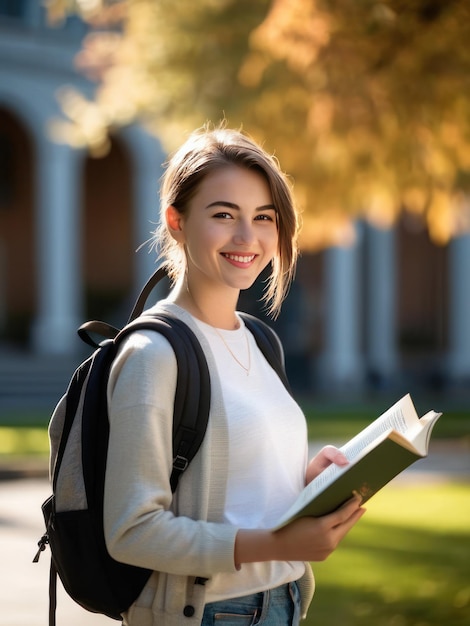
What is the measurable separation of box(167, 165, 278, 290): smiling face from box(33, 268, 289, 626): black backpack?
170 mm

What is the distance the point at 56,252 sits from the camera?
25.3 meters

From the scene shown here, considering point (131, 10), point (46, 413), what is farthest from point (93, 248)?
point (131, 10)

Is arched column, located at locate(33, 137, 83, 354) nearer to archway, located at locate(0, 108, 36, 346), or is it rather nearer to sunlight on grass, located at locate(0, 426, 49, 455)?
archway, located at locate(0, 108, 36, 346)

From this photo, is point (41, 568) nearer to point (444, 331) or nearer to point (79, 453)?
point (79, 453)

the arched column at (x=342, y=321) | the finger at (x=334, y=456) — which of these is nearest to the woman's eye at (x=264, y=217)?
the finger at (x=334, y=456)

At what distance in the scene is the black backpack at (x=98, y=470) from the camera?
2221 millimetres

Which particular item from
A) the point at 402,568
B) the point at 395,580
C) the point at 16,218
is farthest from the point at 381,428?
the point at 16,218

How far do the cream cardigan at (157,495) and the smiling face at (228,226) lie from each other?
0.26m

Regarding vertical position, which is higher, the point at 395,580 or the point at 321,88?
the point at 321,88

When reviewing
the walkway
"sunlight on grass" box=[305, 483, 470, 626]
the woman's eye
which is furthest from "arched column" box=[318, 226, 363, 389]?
the woman's eye

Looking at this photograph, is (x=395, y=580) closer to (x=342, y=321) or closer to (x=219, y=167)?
(x=219, y=167)

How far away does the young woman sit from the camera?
2.14m

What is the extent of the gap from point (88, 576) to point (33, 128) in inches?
954

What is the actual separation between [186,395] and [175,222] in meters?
0.44
